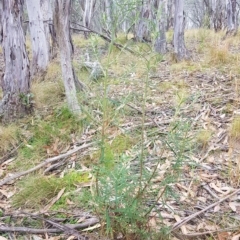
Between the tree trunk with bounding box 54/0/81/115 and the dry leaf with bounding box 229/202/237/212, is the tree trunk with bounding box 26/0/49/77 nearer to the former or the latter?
the tree trunk with bounding box 54/0/81/115

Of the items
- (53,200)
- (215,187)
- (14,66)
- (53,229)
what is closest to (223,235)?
(215,187)

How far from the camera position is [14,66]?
11.5 ft

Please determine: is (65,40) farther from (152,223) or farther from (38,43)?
(38,43)

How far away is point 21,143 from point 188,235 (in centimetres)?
187

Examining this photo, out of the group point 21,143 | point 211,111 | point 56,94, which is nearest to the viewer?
point 21,143

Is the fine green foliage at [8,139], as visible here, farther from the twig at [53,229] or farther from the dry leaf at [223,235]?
the dry leaf at [223,235]

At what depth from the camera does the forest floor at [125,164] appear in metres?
1.54

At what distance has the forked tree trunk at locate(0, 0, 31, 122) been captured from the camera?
3.40 m

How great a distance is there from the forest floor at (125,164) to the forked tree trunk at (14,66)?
18cm

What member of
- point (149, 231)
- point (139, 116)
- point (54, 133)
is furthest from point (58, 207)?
point (139, 116)

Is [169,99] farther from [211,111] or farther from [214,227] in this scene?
[214,227]

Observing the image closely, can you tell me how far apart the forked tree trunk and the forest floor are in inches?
7.1

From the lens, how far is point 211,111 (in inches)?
130

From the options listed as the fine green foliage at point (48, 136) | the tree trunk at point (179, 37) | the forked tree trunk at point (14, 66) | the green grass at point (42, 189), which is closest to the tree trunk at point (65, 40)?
the fine green foliage at point (48, 136)
